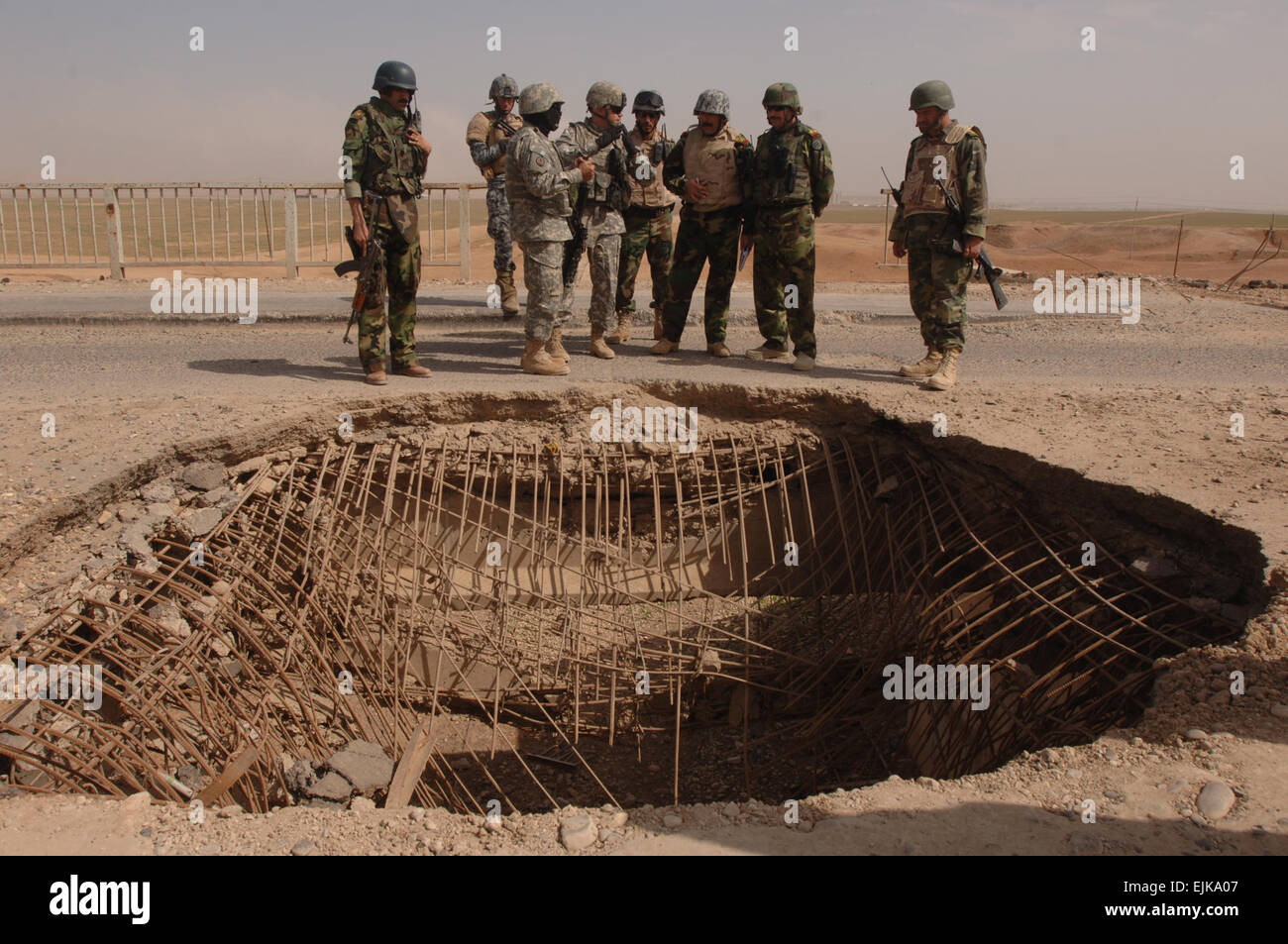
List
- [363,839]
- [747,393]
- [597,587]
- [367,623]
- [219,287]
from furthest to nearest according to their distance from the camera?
[219,287] → [747,393] → [597,587] → [367,623] → [363,839]

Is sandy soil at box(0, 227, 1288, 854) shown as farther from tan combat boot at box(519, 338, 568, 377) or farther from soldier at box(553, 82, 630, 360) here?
soldier at box(553, 82, 630, 360)

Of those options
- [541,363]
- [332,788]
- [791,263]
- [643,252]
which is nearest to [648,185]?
[643,252]

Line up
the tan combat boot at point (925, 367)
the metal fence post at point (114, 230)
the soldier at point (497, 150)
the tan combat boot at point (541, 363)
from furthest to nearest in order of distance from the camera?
the metal fence post at point (114, 230) → the soldier at point (497, 150) → the tan combat boot at point (925, 367) → the tan combat boot at point (541, 363)

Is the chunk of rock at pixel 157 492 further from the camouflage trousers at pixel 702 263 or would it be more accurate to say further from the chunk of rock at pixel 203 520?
the camouflage trousers at pixel 702 263

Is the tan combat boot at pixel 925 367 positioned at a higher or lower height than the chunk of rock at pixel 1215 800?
higher

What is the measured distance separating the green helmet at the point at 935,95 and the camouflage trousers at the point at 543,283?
7.64 ft

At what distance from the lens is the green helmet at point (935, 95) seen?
552cm

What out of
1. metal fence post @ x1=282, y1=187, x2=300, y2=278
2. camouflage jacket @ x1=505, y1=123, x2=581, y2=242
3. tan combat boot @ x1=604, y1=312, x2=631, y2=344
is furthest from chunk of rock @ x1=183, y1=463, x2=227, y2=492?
metal fence post @ x1=282, y1=187, x2=300, y2=278

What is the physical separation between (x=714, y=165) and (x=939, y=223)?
1551 millimetres

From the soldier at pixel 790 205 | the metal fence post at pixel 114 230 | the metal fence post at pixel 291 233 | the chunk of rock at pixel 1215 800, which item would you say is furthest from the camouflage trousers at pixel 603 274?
the metal fence post at pixel 114 230

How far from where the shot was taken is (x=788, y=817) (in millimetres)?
2787

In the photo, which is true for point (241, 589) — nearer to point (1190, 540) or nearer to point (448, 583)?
point (448, 583)

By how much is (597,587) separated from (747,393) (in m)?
1.50
